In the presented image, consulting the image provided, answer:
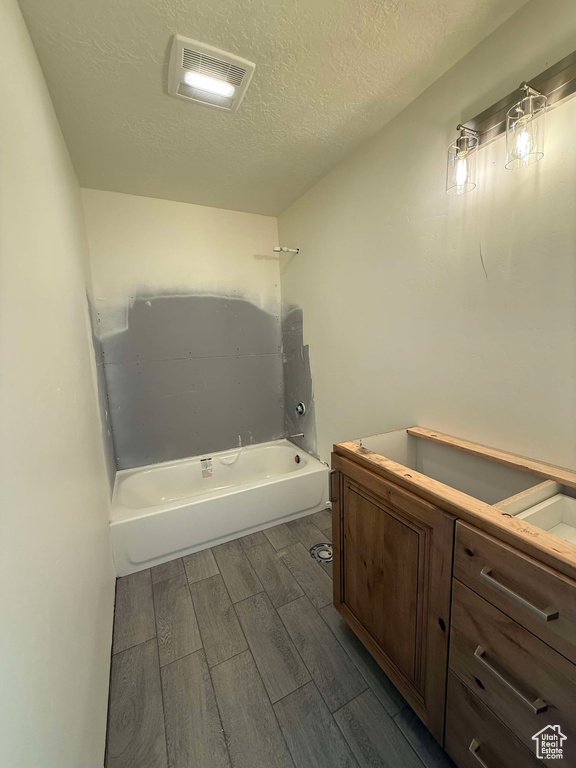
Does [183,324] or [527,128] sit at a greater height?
[527,128]

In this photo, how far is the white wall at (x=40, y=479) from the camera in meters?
0.55

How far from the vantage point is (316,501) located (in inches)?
92.5

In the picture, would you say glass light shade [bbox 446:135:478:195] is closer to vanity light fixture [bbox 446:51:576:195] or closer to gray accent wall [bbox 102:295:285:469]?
vanity light fixture [bbox 446:51:576:195]

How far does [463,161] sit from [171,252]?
2.14 m

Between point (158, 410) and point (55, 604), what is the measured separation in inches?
74.5

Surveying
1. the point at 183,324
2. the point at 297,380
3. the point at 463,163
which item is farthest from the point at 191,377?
the point at 463,163

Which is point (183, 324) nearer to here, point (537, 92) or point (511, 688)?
point (537, 92)

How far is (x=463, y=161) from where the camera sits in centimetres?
119

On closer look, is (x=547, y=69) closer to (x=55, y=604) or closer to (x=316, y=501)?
(x=55, y=604)

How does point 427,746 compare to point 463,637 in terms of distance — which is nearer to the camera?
point 463,637

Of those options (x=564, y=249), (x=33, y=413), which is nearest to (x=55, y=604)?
(x=33, y=413)

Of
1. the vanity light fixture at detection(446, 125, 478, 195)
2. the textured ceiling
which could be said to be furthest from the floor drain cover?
the textured ceiling

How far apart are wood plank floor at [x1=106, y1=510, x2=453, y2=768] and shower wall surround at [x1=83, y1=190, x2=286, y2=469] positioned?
1241mm

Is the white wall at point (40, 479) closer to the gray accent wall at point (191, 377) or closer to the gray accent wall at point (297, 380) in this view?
the gray accent wall at point (191, 377)
